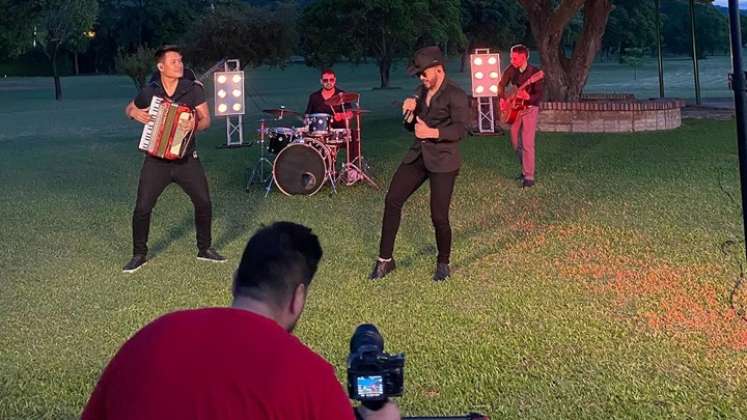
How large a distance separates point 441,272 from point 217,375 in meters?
5.59

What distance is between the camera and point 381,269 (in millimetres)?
7672

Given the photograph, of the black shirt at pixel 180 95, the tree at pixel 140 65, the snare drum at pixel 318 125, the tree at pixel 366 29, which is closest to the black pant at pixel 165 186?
the black shirt at pixel 180 95

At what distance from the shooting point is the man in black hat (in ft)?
24.1

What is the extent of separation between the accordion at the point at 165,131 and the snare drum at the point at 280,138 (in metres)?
4.42

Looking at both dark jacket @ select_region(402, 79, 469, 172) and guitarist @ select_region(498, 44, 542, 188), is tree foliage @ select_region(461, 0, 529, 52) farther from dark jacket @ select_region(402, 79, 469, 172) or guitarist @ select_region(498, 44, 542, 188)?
dark jacket @ select_region(402, 79, 469, 172)

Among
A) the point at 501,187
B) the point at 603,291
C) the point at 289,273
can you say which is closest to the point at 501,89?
the point at 501,187

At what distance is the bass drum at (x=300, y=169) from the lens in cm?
1214

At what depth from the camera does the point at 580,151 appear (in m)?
15.9

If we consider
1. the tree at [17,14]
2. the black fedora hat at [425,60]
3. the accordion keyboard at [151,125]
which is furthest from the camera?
the tree at [17,14]

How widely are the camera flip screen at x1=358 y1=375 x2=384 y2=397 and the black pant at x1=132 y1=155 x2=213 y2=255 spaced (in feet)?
20.2

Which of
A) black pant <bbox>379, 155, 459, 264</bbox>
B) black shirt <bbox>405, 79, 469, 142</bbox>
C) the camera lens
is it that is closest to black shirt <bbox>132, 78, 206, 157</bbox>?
black pant <bbox>379, 155, 459, 264</bbox>

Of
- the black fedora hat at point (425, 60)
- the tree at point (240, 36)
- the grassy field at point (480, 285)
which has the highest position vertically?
the tree at point (240, 36)

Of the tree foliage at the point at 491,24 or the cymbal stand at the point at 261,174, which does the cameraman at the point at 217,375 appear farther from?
the tree foliage at the point at 491,24

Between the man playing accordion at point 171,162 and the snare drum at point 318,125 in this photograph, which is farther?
the snare drum at point 318,125
